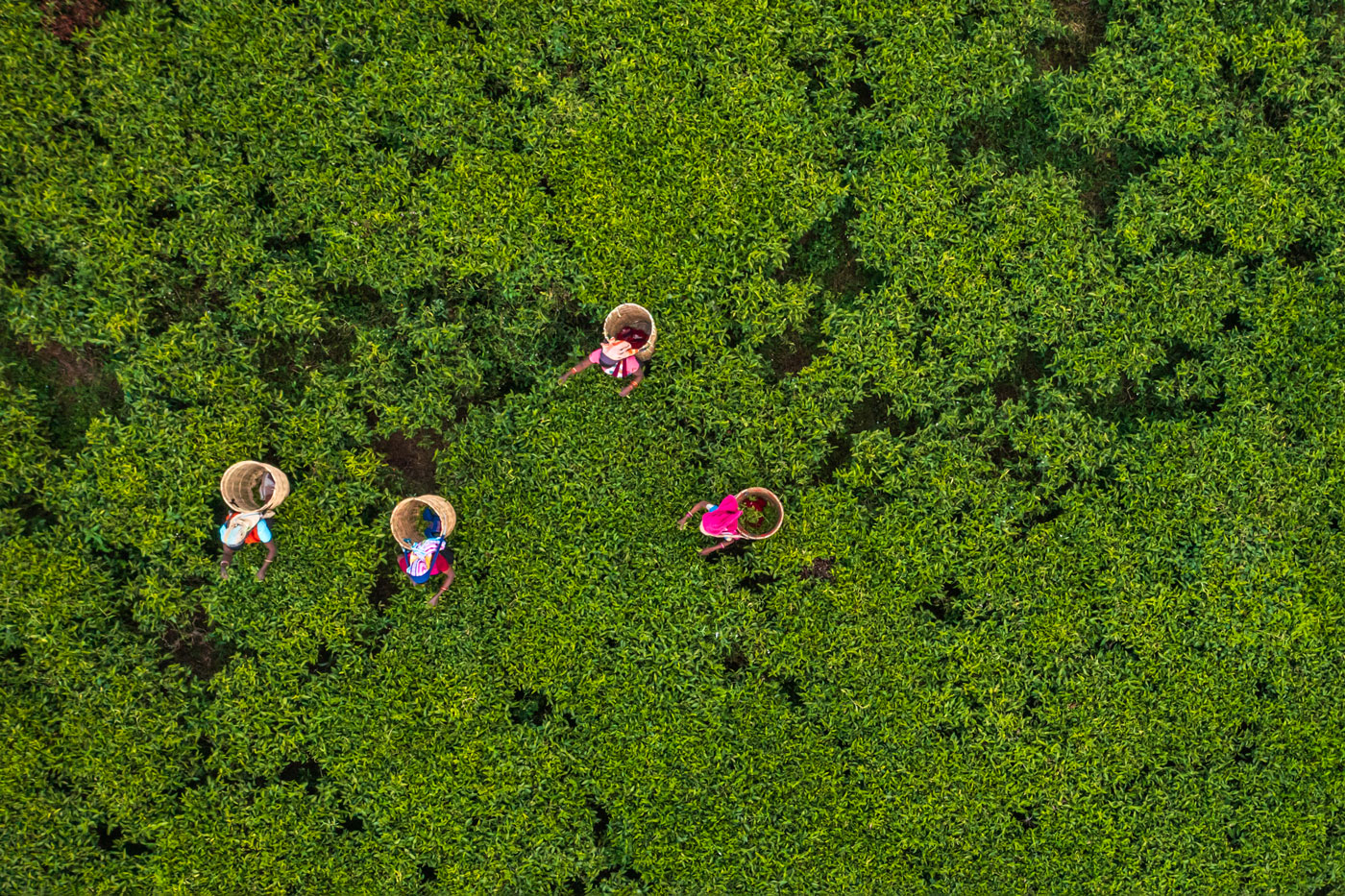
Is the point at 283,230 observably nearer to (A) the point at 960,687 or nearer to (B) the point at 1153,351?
→ (A) the point at 960,687

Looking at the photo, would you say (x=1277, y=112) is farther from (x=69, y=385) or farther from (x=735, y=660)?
(x=69, y=385)

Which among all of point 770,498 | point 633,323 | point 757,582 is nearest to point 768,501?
point 770,498

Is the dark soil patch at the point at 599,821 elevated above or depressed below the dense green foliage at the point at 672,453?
below

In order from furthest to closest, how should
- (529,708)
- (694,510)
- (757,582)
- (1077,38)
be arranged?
(1077,38) < (757,582) < (529,708) < (694,510)

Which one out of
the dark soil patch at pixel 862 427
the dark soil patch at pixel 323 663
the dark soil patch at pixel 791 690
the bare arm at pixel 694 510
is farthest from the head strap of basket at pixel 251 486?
the dark soil patch at pixel 862 427

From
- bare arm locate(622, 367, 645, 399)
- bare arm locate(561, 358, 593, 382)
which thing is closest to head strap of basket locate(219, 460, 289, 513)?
bare arm locate(561, 358, 593, 382)

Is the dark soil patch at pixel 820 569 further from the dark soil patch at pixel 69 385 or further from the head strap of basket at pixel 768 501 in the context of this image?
the dark soil patch at pixel 69 385
